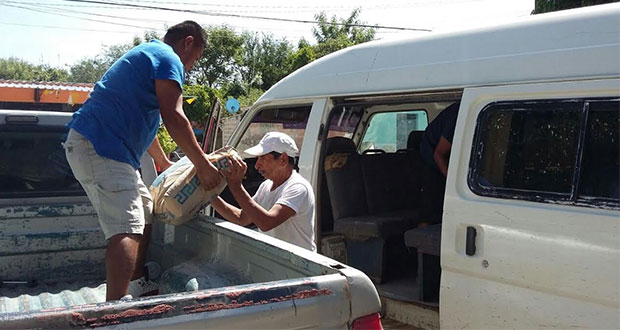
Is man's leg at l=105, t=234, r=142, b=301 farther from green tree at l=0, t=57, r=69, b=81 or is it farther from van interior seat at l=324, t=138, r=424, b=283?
green tree at l=0, t=57, r=69, b=81

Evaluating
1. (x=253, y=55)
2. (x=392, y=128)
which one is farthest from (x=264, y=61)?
(x=392, y=128)

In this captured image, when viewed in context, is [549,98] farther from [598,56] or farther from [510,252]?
[510,252]

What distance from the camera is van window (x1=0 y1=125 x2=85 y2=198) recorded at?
3.20m

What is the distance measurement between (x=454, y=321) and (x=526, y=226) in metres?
0.66

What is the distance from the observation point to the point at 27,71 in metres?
56.2

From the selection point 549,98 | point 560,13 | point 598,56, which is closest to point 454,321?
point 549,98

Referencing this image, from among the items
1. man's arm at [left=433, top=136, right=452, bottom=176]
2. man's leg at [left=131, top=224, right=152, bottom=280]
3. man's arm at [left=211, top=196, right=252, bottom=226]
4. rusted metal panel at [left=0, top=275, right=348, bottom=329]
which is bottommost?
man's leg at [left=131, top=224, right=152, bottom=280]

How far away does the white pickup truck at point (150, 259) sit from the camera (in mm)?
1473

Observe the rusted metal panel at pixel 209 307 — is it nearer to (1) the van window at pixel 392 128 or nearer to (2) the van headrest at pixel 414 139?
(2) the van headrest at pixel 414 139

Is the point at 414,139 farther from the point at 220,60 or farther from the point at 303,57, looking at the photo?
the point at 220,60

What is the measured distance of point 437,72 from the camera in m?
3.07

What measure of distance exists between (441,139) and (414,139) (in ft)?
4.78

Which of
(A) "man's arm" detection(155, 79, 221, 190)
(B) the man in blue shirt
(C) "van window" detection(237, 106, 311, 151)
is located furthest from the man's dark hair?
→ (C) "van window" detection(237, 106, 311, 151)

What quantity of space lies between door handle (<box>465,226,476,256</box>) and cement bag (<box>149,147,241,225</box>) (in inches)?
47.3
